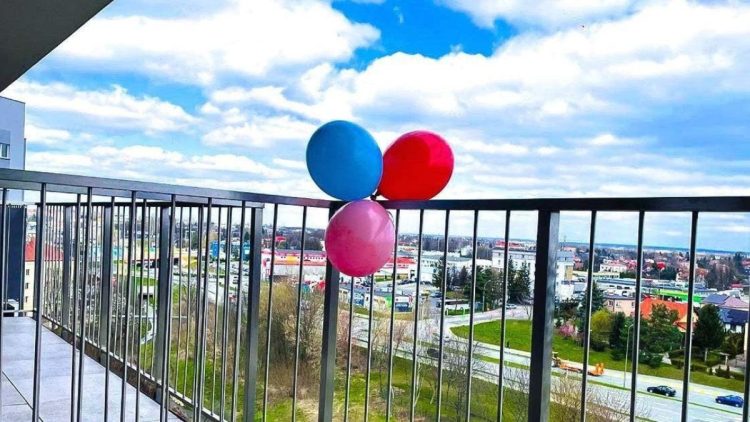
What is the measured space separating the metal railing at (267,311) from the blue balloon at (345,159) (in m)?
0.21

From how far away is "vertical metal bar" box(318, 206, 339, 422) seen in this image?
7.96 ft

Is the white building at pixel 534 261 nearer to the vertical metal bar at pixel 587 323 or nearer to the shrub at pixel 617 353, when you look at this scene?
the vertical metal bar at pixel 587 323

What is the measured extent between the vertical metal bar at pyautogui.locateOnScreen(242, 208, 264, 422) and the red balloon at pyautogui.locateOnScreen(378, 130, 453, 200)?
669mm

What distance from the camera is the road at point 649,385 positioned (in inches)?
56.6

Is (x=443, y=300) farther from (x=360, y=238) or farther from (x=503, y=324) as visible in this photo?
(x=360, y=238)

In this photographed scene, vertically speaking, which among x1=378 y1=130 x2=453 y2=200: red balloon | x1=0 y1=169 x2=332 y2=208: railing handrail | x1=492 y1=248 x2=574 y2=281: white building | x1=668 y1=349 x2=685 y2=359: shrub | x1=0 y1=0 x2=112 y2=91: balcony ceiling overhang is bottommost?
x1=668 y1=349 x2=685 y2=359: shrub

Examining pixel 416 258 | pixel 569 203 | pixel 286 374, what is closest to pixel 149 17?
pixel 286 374

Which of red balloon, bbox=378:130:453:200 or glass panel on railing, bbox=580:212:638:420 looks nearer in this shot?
glass panel on railing, bbox=580:212:638:420

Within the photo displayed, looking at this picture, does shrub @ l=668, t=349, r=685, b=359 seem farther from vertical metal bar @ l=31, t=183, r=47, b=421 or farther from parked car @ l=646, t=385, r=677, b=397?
vertical metal bar @ l=31, t=183, r=47, b=421

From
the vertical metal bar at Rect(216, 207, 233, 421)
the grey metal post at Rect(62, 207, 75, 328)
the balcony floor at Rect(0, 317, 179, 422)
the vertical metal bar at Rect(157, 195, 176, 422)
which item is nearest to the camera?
the vertical metal bar at Rect(157, 195, 176, 422)

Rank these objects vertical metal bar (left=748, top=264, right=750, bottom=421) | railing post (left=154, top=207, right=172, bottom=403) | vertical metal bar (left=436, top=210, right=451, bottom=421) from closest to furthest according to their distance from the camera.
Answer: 1. vertical metal bar (left=748, top=264, right=750, bottom=421)
2. vertical metal bar (left=436, top=210, right=451, bottom=421)
3. railing post (left=154, top=207, right=172, bottom=403)

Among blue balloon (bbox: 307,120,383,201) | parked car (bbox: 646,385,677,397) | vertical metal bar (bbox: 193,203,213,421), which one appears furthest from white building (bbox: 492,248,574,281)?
vertical metal bar (bbox: 193,203,213,421)

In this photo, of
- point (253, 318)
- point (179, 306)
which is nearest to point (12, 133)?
point (179, 306)

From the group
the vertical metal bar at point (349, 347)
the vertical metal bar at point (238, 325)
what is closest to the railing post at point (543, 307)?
the vertical metal bar at point (349, 347)
